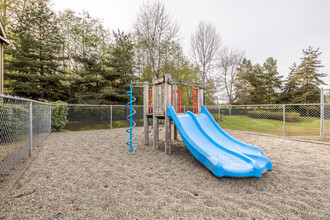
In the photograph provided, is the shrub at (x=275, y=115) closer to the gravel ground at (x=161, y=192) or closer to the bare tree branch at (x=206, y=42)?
the bare tree branch at (x=206, y=42)

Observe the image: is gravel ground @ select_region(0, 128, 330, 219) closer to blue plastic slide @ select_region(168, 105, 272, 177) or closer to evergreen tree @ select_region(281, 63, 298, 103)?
blue plastic slide @ select_region(168, 105, 272, 177)

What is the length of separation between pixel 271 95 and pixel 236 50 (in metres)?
11.6

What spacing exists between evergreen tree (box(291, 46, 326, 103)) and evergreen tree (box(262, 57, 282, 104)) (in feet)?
10.9

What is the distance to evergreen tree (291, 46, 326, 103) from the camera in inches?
795

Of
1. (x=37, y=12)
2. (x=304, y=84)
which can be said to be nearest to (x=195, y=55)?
(x=37, y=12)

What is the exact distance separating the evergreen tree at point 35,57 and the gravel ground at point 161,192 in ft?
30.7

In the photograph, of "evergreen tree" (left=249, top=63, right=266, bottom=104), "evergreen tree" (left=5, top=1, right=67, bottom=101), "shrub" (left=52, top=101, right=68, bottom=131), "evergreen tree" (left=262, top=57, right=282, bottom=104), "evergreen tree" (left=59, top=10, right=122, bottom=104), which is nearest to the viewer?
"shrub" (left=52, top=101, right=68, bottom=131)

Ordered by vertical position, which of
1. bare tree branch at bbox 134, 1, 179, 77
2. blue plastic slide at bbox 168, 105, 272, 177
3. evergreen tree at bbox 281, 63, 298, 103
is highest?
bare tree branch at bbox 134, 1, 179, 77

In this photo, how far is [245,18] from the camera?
31.2 ft

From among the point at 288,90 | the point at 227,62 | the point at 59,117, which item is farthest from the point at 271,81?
the point at 59,117

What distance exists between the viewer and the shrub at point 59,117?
8.01 meters

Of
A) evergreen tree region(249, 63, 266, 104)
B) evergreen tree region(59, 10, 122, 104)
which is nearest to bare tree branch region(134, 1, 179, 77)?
evergreen tree region(59, 10, 122, 104)

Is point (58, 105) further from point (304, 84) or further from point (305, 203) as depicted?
point (304, 84)

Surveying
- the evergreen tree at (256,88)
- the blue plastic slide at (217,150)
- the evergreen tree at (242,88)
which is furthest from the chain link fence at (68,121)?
the evergreen tree at (256,88)
